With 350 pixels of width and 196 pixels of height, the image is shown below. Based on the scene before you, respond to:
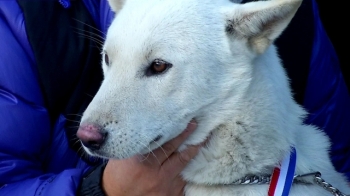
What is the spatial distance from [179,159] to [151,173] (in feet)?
0.43

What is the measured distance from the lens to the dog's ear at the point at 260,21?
2.05 metres

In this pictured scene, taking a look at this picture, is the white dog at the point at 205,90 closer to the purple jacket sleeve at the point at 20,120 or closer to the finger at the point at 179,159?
the finger at the point at 179,159

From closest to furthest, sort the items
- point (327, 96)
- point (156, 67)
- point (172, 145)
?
point (156, 67) → point (172, 145) → point (327, 96)

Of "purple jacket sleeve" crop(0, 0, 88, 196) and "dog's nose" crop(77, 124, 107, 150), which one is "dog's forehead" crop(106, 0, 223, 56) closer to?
"dog's nose" crop(77, 124, 107, 150)

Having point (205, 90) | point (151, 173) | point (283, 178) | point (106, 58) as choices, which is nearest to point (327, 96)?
point (283, 178)

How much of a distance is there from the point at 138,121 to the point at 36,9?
2.76 feet

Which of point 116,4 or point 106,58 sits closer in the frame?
point 106,58

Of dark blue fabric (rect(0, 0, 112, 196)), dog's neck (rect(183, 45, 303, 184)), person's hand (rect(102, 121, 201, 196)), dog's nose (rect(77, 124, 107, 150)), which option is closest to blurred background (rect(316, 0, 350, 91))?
dog's neck (rect(183, 45, 303, 184))

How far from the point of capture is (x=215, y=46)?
2158 millimetres

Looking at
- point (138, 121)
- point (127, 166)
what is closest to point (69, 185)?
point (127, 166)

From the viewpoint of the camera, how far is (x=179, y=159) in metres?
2.22

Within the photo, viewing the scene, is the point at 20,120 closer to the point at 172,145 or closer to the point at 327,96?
the point at 172,145

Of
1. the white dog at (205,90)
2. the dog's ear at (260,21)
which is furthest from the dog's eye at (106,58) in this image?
the dog's ear at (260,21)

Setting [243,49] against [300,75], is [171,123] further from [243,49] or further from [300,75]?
[300,75]
